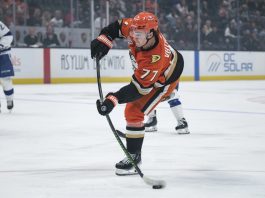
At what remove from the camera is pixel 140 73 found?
3.68 metres

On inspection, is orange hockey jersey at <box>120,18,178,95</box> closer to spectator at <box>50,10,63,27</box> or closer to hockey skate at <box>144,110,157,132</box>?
hockey skate at <box>144,110,157,132</box>

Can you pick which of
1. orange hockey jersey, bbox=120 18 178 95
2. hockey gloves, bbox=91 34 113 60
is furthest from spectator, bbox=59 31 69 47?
orange hockey jersey, bbox=120 18 178 95

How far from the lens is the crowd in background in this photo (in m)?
14.7

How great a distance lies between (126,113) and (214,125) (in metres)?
2.96

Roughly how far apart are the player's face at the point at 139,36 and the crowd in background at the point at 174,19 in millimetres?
10987

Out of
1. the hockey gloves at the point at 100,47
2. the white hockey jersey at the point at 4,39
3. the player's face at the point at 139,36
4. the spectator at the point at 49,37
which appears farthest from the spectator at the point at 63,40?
the player's face at the point at 139,36

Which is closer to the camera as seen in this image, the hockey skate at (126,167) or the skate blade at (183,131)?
the hockey skate at (126,167)

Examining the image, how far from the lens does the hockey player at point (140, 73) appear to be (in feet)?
11.9

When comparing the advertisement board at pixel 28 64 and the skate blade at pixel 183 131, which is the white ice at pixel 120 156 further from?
the advertisement board at pixel 28 64

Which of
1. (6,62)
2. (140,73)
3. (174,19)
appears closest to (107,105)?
(140,73)

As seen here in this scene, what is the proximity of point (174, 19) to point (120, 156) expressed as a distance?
13291mm

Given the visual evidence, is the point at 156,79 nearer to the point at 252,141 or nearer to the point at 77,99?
the point at 252,141

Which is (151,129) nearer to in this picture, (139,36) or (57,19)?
(139,36)

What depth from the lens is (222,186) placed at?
3404mm
